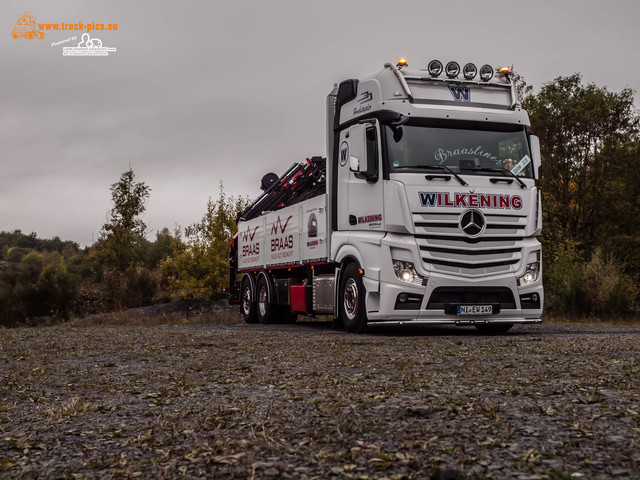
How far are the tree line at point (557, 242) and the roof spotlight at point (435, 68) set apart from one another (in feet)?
29.2

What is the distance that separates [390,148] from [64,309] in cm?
2222

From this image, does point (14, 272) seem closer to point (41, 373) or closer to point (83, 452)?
point (41, 373)

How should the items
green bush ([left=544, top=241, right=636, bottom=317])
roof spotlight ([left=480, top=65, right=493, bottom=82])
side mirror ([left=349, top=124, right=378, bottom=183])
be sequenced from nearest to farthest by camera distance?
side mirror ([left=349, top=124, right=378, bottom=183]), roof spotlight ([left=480, top=65, right=493, bottom=82]), green bush ([left=544, top=241, right=636, bottom=317])

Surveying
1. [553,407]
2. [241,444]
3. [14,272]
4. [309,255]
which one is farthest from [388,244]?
[14,272]

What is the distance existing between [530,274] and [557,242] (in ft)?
41.8

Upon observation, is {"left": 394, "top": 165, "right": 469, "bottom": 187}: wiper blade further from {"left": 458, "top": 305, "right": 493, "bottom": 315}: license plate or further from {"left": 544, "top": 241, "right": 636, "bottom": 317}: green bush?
{"left": 544, "top": 241, "right": 636, "bottom": 317}: green bush

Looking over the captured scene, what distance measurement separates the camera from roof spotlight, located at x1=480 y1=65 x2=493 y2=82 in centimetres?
1302

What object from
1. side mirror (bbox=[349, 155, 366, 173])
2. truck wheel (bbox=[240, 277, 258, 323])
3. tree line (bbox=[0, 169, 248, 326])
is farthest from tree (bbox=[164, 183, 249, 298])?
side mirror (bbox=[349, 155, 366, 173])

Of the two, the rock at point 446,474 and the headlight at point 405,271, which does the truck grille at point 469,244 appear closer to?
the headlight at point 405,271

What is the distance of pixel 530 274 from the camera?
1263 centimetres

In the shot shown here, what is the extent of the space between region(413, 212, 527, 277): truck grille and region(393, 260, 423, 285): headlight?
256 millimetres

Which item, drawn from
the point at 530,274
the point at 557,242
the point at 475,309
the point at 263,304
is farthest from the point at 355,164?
the point at 557,242

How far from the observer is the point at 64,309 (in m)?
30.5

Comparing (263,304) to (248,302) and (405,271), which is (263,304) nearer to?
(248,302)
